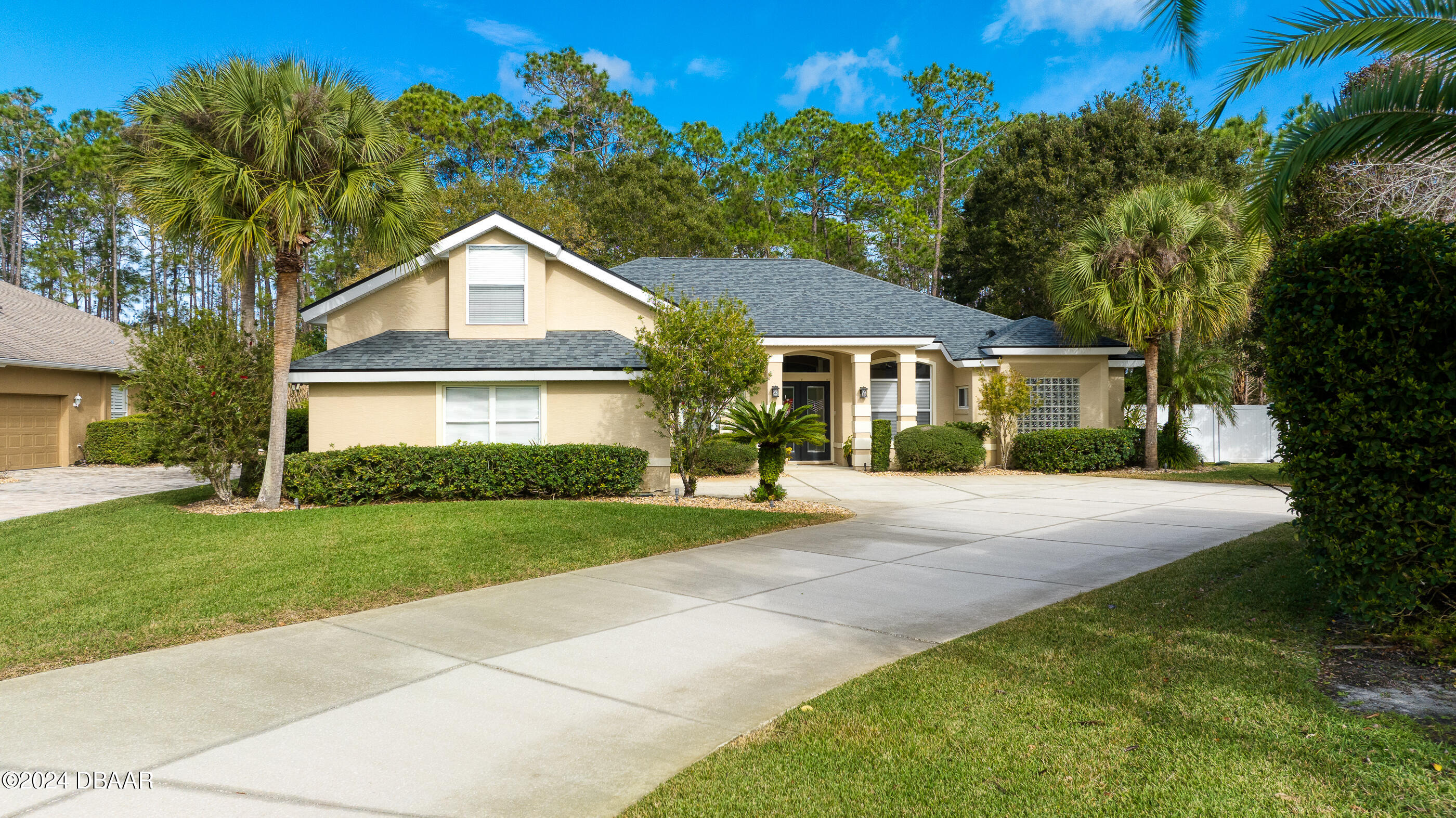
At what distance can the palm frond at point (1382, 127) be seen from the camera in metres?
5.06

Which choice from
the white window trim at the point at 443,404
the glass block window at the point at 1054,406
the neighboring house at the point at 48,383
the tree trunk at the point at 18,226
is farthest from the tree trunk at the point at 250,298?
the tree trunk at the point at 18,226

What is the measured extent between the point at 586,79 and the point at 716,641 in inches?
1544

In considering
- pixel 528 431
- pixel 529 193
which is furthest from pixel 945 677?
pixel 529 193

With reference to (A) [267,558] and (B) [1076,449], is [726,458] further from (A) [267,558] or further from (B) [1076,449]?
(A) [267,558]

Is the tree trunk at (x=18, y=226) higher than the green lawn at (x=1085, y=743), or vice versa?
the tree trunk at (x=18, y=226)

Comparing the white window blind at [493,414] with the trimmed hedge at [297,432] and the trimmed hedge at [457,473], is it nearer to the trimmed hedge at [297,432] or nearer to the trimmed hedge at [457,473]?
the trimmed hedge at [457,473]

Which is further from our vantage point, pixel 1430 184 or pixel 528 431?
pixel 528 431

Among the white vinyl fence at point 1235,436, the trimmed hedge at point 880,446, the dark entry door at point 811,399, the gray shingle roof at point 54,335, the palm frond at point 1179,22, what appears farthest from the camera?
the white vinyl fence at point 1235,436

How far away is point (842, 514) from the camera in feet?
40.0

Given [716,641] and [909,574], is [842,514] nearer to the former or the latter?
[909,574]

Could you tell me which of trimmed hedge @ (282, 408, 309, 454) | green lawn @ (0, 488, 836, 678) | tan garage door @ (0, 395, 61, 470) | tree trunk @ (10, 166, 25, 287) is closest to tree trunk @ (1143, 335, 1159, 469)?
green lawn @ (0, 488, 836, 678)

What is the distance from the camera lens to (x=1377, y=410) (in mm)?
4867

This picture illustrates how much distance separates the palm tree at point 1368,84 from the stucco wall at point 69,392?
88.3 feet

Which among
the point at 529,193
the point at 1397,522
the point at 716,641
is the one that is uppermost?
the point at 529,193
